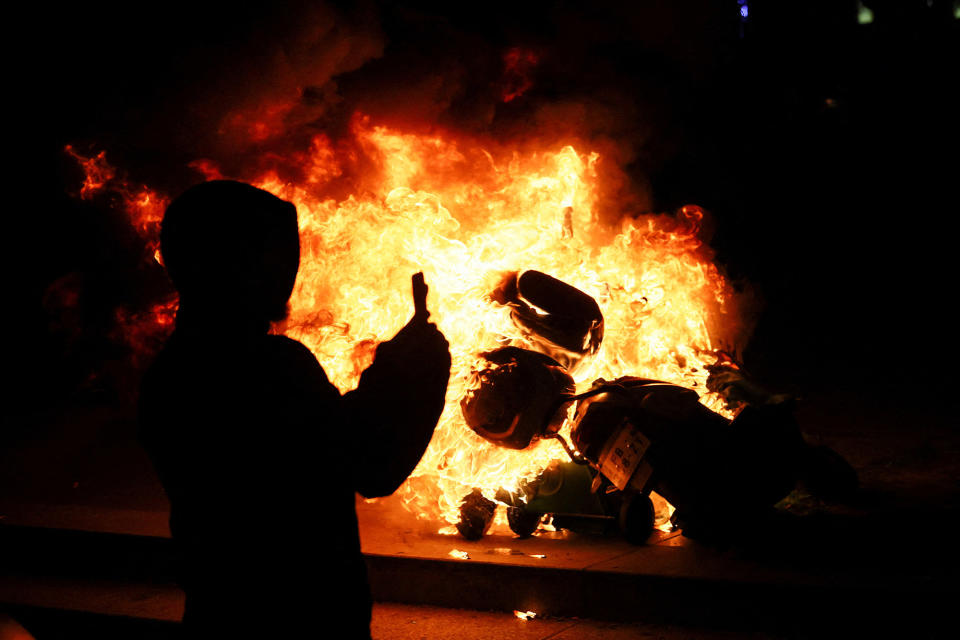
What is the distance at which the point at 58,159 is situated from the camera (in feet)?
37.0

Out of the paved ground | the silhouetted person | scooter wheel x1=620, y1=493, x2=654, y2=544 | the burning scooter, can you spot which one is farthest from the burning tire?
the silhouetted person

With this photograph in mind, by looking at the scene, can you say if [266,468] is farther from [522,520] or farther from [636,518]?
[522,520]

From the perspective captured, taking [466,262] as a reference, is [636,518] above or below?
below

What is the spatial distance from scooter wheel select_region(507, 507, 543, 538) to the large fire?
8.4 inches

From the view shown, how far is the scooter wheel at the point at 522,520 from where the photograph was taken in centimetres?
561

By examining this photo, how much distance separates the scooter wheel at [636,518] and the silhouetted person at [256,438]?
3.79m

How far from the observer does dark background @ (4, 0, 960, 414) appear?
27.3 feet

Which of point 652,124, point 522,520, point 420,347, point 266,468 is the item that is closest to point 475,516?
point 522,520

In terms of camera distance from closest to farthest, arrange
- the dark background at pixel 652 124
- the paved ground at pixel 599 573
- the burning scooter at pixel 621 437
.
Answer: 1. the paved ground at pixel 599 573
2. the burning scooter at pixel 621 437
3. the dark background at pixel 652 124

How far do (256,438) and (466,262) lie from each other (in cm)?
548

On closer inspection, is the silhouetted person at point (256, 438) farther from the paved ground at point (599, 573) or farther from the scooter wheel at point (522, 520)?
the scooter wheel at point (522, 520)

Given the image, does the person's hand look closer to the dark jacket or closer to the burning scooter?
the dark jacket

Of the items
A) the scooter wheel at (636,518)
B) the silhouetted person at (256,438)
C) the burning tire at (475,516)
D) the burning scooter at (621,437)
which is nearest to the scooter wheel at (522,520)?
the burning scooter at (621,437)

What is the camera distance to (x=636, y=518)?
5.30 metres
